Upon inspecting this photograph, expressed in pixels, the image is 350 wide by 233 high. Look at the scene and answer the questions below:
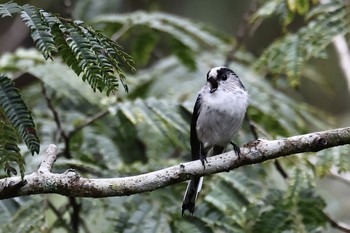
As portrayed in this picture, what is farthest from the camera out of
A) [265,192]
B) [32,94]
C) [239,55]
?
[239,55]

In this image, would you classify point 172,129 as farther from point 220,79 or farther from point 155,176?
point 155,176

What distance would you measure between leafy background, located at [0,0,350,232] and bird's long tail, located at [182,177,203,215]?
0.06 metres

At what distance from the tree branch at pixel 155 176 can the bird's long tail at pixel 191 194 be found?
707mm

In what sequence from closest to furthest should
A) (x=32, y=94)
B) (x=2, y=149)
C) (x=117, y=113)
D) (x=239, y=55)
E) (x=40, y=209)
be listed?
(x=2, y=149) → (x=40, y=209) → (x=117, y=113) → (x=32, y=94) → (x=239, y=55)

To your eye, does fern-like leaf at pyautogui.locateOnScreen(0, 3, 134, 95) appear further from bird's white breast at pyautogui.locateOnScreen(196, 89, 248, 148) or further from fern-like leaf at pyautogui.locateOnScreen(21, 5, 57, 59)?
bird's white breast at pyautogui.locateOnScreen(196, 89, 248, 148)

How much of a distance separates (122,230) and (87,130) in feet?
3.37

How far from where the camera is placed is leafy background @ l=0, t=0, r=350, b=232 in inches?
146

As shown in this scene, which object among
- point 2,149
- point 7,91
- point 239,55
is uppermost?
point 239,55

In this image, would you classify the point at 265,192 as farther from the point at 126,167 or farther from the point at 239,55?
the point at 239,55

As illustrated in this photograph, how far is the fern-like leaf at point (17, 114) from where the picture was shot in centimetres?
240

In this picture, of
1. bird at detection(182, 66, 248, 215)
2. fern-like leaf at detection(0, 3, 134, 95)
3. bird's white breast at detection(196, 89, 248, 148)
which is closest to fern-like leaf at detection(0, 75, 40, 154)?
fern-like leaf at detection(0, 3, 134, 95)

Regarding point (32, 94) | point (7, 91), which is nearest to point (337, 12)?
point (32, 94)

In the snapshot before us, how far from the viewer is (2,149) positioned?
238 centimetres

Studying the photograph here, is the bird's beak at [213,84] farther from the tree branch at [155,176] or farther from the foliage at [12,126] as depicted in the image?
the foliage at [12,126]
